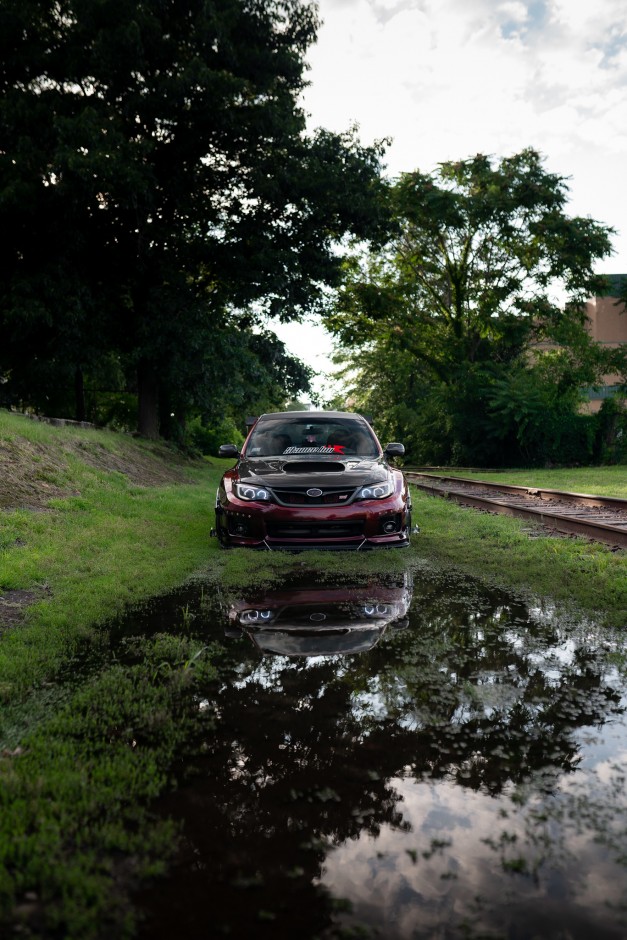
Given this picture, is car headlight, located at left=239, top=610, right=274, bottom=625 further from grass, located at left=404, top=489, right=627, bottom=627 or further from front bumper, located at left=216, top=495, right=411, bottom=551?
grass, located at left=404, top=489, right=627, bottom=627

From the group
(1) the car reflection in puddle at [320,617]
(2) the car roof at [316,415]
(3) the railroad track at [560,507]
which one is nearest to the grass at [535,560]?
(3) the railroad track at [560,507]

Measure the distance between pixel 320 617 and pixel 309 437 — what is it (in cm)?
437

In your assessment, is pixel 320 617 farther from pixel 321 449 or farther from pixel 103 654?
pixel 321 449

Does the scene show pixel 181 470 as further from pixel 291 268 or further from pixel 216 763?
pixel 216 763

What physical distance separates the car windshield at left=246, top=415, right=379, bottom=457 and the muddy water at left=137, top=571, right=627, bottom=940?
4.60 metres

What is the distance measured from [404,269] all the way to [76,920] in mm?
38155

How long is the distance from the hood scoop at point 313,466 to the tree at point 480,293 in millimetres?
26725

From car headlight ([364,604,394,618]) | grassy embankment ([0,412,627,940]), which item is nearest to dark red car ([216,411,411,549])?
grassy embankment ([0,412,627,940])

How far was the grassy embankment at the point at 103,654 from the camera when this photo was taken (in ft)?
6.71

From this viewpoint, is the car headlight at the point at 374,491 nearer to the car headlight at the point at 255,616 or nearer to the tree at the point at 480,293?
the car headlight at the point at 255,616

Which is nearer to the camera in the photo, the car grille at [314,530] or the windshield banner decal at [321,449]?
the car grille at [314,530]

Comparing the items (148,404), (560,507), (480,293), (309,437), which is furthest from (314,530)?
(480,293)

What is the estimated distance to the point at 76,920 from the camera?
181 centimetres

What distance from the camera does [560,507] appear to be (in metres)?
13.4
